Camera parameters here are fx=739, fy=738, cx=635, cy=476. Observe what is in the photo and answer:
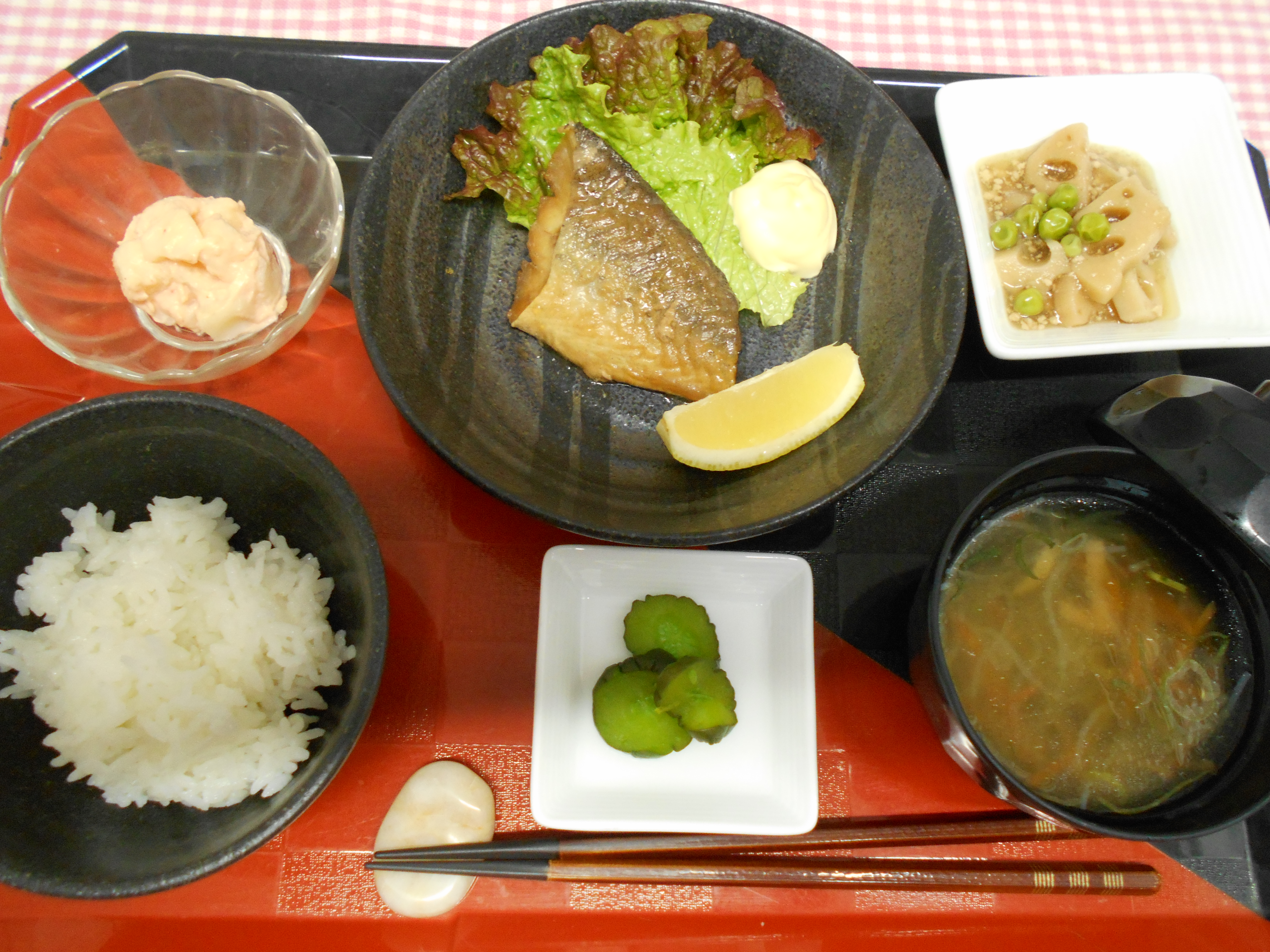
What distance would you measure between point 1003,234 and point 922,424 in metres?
0.61

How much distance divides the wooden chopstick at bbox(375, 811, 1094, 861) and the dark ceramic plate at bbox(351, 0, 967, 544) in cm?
69

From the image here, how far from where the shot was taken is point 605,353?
6.27 feet

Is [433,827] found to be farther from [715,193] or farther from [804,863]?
[715,193]

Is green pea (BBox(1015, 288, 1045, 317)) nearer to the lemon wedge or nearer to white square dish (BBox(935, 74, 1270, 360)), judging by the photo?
white square dish (BBox(935, 74, 1270, 360))

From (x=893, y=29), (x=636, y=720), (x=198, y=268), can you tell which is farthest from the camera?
(x=893, y=29)

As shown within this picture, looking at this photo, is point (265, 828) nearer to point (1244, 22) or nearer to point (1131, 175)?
point (1131, 175)

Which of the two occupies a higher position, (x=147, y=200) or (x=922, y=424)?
(x=147, y=200)

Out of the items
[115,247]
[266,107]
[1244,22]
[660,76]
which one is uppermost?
[1244,22]

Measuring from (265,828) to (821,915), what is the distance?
4.02ft

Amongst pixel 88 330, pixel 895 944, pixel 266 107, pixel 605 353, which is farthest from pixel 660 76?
pixel 895 944

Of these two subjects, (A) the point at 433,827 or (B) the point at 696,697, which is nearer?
(B) the point at 696,697

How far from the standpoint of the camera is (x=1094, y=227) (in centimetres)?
204

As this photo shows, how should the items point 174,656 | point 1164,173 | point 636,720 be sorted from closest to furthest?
point 174,656 < point 636,720 < point 1164,173

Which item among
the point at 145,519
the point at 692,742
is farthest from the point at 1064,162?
the point at 145,519
